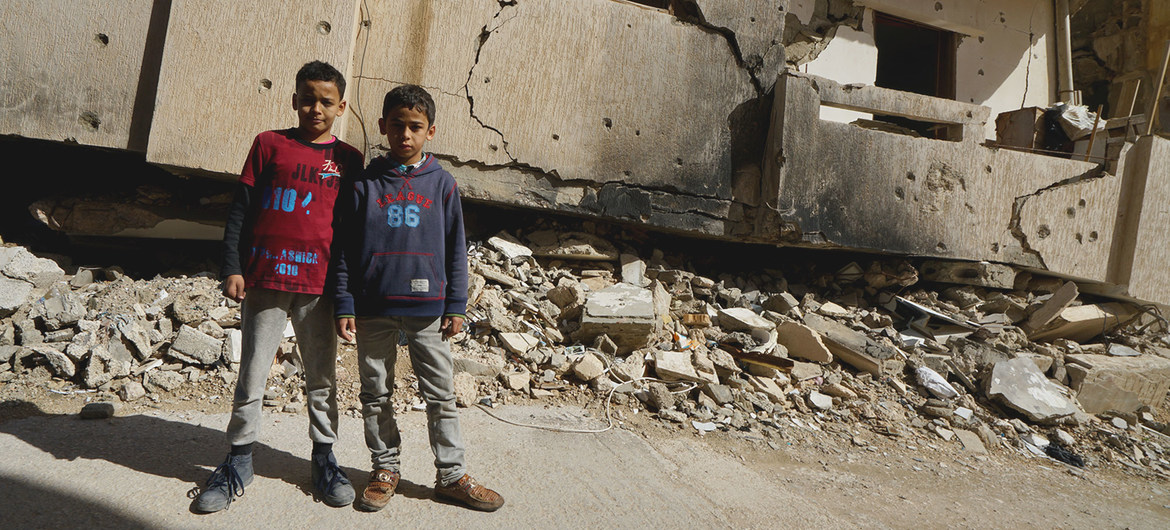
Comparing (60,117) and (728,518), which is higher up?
(60,117)

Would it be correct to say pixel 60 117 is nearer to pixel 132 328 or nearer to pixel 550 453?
pixel 132 328

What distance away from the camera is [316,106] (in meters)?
1.96

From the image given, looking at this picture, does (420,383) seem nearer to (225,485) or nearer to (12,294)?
(225,485)

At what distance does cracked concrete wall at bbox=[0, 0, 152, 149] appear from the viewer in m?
3.43

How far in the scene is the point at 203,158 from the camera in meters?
3.50

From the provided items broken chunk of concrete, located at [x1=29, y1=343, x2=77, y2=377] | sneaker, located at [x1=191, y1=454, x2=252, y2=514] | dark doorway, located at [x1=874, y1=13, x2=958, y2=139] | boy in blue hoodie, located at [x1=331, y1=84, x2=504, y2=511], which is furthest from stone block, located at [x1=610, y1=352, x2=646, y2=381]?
dark doorway, located at [x1=874, y1=13, x2=958, y2=139]

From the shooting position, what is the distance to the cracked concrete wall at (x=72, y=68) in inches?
135

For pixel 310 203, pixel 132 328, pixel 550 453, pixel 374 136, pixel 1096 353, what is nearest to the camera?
pixel 310 203

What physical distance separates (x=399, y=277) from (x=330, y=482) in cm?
72

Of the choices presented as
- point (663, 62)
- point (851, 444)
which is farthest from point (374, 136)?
point (851, 444)

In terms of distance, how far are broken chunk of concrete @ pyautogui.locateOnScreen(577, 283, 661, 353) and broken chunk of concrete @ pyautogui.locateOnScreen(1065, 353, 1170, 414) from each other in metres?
3.16

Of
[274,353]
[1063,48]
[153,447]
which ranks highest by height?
[1063,48]

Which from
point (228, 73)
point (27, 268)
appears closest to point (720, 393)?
point (228, 73)

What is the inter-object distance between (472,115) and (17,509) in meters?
2.97
